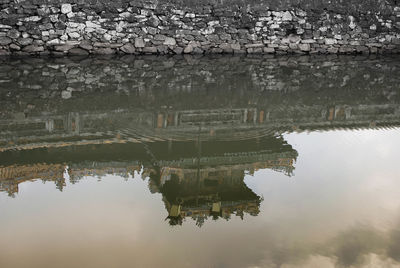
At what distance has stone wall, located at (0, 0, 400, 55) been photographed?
572 inches

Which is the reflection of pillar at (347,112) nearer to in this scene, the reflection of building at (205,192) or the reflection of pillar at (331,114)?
the reflection of pillar at (331,114)

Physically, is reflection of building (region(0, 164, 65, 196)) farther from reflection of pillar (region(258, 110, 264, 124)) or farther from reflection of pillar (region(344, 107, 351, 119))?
reflection of pillar (region(344, 107, 351, 119))

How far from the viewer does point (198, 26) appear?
16109 mm

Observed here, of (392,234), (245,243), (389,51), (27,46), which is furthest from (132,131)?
(389,51)

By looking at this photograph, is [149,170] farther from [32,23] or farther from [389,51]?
[389,51]

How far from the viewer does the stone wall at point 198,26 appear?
14531mm

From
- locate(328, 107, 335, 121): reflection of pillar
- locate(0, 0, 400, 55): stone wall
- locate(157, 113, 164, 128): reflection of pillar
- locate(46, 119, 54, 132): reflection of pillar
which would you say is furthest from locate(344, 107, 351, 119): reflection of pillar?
locate(0, 0, 400, 55): stone wall

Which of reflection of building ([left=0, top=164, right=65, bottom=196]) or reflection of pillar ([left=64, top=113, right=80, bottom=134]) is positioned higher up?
reflection of pillar ([left=64, top=113, right=80, bottom=134])

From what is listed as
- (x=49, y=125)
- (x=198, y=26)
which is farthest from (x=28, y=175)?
(x=198, y=26)

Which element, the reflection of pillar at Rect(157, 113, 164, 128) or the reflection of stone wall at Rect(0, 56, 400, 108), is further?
the reflection of stone wall at Rect(0, 56, 400, 108)

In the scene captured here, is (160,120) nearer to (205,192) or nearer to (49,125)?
(49,125)

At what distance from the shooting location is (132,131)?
8.20 meters

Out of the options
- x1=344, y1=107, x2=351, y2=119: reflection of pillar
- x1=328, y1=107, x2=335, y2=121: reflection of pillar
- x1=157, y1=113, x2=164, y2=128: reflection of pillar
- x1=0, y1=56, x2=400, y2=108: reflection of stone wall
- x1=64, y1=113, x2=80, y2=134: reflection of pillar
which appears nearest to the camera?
x1=64, y1=113, x2=80, y2=134: reflection of pillar

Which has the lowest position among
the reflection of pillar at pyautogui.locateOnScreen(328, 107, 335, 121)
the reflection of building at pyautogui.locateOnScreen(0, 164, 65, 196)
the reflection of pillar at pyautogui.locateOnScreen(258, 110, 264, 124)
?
the reflection of building at pyautogui.locateOnScreen(0, 164, 65, 196)
